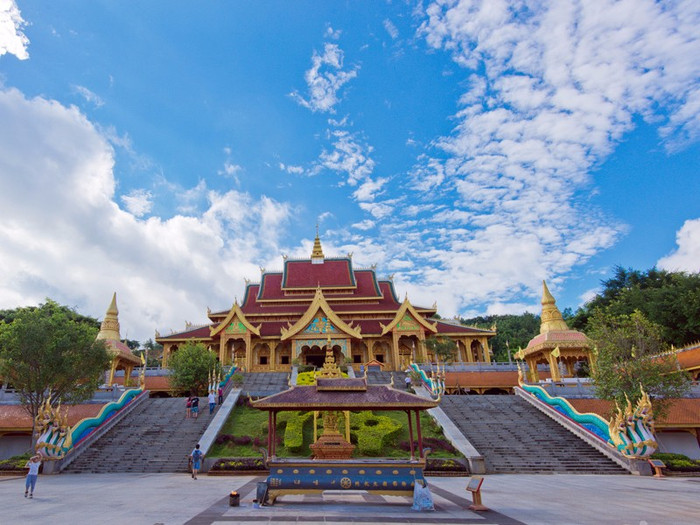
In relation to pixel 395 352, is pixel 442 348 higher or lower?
lower

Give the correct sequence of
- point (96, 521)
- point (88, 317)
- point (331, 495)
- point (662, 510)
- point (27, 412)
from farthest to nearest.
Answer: point (88, 317), point (27, 412), point (331, 495), point (662, 510), point (96, 521)

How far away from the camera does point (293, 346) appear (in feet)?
111

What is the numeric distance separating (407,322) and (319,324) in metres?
7.41

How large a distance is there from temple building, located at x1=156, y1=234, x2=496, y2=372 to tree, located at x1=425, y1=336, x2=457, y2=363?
137cm

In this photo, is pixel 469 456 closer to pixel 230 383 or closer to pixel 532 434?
pixel 532 434

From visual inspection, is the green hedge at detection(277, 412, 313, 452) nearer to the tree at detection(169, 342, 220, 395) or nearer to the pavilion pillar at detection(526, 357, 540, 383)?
the tree at detection(169, 342, 220, 395)

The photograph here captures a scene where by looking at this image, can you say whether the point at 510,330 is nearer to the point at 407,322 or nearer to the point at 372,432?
the point at 407,322

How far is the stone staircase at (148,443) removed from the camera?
15.8 m

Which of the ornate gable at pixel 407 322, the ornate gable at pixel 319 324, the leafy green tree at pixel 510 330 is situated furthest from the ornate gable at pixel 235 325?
the leafy green tree at pixel 510 330

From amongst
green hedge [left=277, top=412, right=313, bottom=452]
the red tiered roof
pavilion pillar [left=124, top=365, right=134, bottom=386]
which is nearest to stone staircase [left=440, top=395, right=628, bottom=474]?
green hedge [left=277, top=412, right=313, bottom=452]

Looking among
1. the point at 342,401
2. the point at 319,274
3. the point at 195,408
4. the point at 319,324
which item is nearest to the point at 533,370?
the point at 319,324

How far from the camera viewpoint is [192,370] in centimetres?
2362

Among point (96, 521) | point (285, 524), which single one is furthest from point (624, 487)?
point (96, 521)

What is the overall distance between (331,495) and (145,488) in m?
5.00
